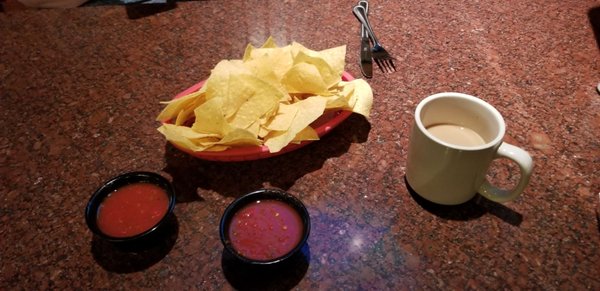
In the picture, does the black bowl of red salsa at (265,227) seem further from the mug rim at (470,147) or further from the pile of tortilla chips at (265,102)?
the mug rim at (470,147)

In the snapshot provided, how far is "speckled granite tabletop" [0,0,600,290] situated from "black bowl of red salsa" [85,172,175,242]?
61 mm

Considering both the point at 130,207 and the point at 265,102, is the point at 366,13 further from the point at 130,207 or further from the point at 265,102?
the point at 130,207

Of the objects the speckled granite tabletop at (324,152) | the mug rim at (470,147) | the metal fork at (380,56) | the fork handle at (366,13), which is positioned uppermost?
the mug rim at (470,147)

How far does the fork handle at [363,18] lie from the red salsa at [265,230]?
2.18 feet

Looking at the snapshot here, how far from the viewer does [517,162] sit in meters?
0.68

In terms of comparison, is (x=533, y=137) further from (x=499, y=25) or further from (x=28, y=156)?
(x=28, y=156)

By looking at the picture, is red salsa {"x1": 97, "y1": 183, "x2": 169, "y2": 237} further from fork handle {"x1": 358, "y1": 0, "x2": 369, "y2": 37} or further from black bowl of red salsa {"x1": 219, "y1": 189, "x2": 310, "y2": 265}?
fork handle {"x1": 358, "y1": 0, "x2": 369, "y2": 37}

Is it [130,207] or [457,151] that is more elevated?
[457,151]

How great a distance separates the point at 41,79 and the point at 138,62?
10.7 inches

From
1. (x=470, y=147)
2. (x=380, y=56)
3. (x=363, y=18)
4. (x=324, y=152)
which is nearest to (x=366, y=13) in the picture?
(x=363, y=18)

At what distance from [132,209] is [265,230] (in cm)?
24

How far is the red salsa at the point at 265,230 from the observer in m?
0.67

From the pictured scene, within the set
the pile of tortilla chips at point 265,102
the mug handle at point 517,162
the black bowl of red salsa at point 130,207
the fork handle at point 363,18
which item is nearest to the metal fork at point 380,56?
the fork handle at point 363,18

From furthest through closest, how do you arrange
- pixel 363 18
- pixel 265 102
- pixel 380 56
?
1. pixel 363 18
2. pixel 380 56
3. pixel 265 102
